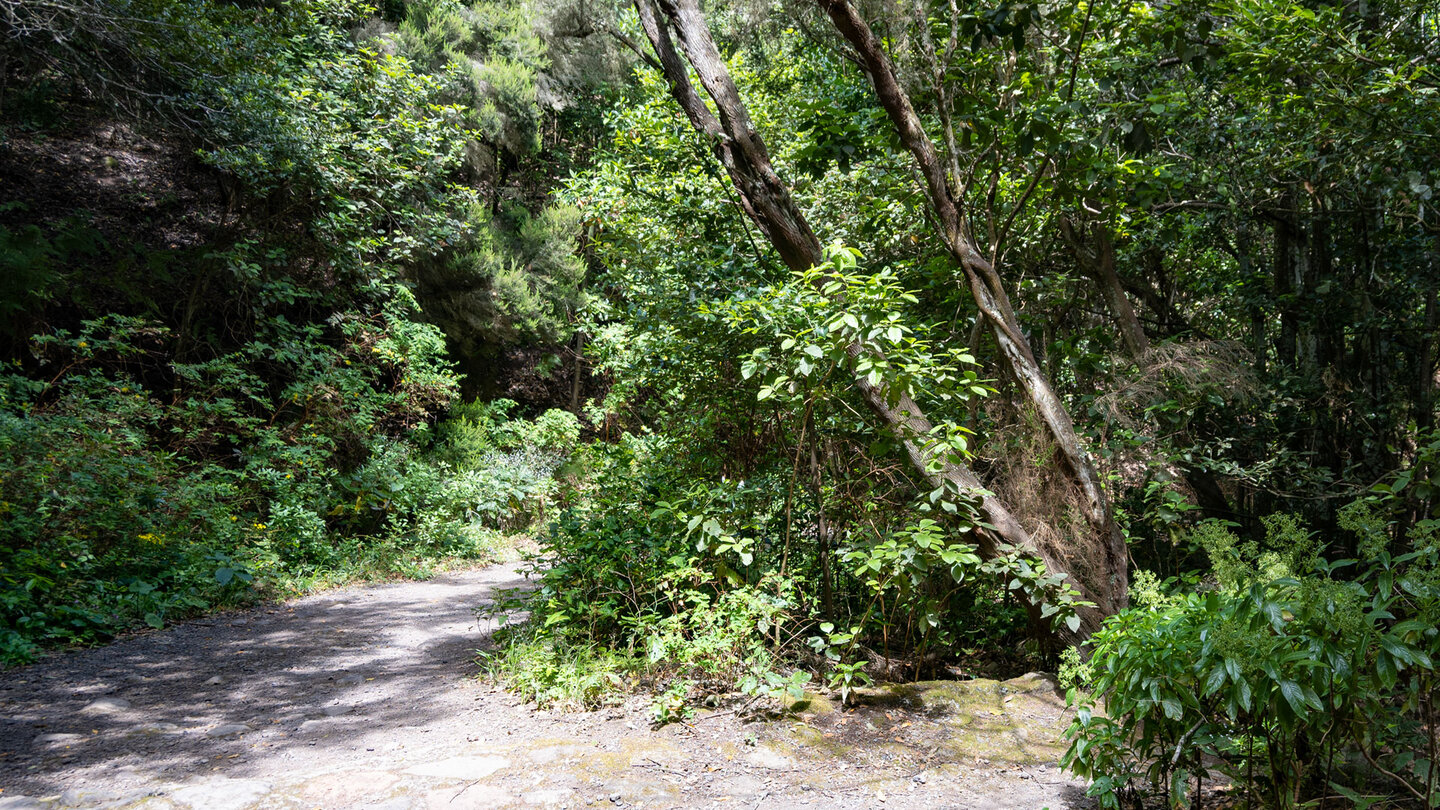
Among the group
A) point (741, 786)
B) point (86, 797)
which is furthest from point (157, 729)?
point (741, 786)

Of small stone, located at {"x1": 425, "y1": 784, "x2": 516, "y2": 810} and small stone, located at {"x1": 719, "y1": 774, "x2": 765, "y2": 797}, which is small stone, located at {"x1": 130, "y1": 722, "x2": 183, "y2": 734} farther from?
small stone, located at {"x1": 719, "y1": 774, "x2": 765, "y2": 797}

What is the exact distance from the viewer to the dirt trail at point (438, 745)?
2984 mm

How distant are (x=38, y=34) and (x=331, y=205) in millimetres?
3084

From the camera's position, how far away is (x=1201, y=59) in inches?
174

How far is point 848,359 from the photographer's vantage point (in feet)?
13.5

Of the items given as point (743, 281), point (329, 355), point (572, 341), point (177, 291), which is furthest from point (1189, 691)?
point (572, 341)

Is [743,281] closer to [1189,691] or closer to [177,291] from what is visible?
[1189,691]

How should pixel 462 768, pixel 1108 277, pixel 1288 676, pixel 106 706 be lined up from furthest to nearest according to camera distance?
pixel 1108 277 < pixel 106 706 < pixel 462 768 < pixel 1288 676

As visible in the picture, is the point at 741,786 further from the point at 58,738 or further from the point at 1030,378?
the point at 58,738

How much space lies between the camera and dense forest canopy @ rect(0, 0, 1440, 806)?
142 inches

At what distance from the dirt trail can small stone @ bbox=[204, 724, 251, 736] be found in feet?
0.04

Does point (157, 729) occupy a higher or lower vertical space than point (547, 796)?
higher

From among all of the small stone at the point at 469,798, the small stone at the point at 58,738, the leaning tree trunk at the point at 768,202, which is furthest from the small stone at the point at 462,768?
the leaning tree trunk at the point at 768,202

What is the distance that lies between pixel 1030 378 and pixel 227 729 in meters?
4.70
